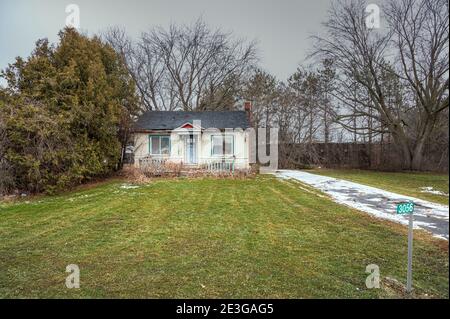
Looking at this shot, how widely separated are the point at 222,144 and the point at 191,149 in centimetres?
196

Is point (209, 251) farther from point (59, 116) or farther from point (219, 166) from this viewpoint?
point (219, 166)

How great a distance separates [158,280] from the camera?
11.3 feet

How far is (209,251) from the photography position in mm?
4418

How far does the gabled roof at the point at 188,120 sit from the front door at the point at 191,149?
1056 mm

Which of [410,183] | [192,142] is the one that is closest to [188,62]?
[192,142]

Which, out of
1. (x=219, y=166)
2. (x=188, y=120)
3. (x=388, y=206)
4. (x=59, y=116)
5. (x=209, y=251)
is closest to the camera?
(x=209, y=251)

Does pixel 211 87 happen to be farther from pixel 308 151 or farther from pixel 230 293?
pixel 230 293

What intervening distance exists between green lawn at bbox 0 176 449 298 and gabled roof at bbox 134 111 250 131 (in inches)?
413

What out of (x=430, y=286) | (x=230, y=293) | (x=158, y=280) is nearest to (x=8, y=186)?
(x=158, y=280)

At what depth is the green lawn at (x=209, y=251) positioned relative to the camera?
3258 mm

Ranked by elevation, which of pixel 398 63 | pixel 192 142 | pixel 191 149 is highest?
pixel 398 63

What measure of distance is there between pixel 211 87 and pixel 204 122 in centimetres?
1108

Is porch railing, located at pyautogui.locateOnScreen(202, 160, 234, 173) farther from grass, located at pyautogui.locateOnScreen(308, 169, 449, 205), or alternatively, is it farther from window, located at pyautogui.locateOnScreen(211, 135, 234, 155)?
grass, located at pyautogui.locateOnScreen(308, 169, 449, 205)

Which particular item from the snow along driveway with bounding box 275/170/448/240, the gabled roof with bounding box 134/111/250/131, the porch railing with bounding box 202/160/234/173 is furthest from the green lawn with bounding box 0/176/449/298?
the gabled roof with bounding box 134/111/250/131
